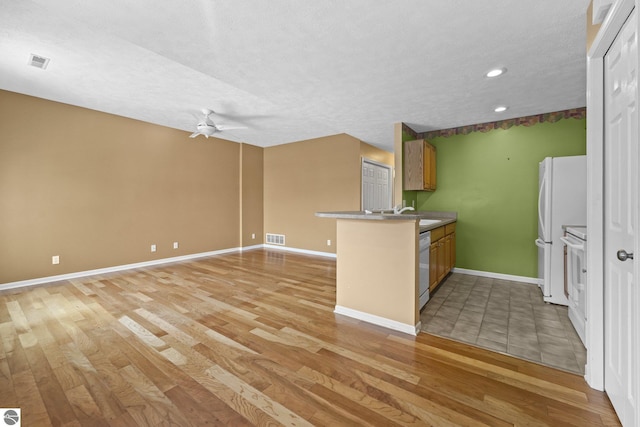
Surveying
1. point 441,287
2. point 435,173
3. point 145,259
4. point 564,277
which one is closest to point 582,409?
point 564,277

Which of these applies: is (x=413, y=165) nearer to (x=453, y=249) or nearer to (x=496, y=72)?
(x=453, y=249)

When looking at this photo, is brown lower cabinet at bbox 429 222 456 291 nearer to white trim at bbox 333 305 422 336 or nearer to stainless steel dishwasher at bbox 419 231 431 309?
stainless steel dishwasher at bbox 419 231 431 309

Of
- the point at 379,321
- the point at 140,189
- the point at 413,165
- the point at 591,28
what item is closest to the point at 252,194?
the point at 140,189

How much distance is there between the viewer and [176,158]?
513cm

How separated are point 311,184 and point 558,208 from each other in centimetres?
Result: 428

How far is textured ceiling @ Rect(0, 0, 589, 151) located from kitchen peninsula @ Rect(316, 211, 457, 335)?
1.46 m

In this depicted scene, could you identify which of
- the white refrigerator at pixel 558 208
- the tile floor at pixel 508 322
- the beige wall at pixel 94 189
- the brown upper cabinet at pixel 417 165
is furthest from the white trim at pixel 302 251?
the white refrigerator at pixel 558 208

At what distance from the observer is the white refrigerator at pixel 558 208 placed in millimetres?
2809

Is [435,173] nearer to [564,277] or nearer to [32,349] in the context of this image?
[564,277]

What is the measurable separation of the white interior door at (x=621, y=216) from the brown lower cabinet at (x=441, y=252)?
1571 millimetres

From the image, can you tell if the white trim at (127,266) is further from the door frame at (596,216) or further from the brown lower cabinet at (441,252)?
the door frame at (596,216)

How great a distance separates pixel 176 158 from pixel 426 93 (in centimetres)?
463

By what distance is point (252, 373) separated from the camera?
1.75 m

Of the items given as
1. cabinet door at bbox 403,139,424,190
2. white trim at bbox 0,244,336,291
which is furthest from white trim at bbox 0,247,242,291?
cabinet door at bbox 403,139,424,190
